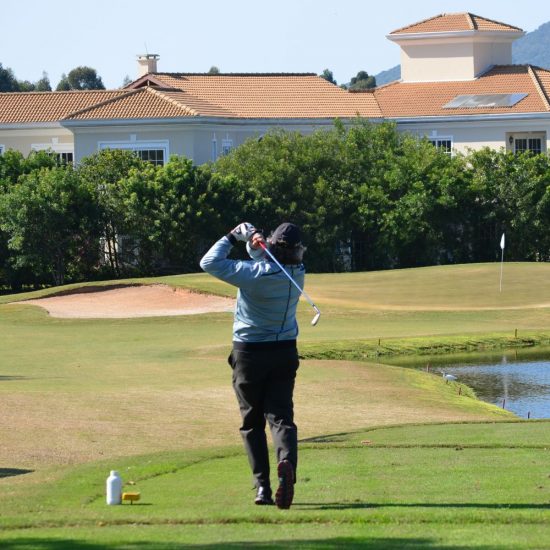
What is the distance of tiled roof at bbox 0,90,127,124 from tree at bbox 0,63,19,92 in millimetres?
71908

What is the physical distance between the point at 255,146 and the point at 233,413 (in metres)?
46.7

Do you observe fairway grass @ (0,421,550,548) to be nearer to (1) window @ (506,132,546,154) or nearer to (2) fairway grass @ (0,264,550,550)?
(2) fairway grass @ (0,264,550,550)

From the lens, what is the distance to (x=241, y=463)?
13734 millimetres

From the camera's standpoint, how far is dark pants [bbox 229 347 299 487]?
11.3 metres

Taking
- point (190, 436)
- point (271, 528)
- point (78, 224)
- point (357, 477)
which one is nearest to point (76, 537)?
point (271, 528)

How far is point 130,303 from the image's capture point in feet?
151

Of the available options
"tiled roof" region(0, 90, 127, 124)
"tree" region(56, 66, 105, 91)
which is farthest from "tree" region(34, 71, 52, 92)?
"tiled roof" region(0, 90, 127, 124)

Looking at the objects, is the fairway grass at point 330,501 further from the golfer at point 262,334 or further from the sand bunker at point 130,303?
the sand bunker at point 130,303

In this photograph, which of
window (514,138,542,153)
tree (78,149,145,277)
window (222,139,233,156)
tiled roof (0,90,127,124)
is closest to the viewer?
tree (78,149,145,277)

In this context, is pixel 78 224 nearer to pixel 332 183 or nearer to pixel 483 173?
pixel 332 183

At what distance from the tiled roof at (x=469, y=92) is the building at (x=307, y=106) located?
77 mm

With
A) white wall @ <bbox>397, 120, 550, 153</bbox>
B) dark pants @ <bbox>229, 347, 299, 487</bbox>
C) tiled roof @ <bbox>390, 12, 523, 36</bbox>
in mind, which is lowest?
dark pants @ <bbox>229, 347, 299, 487</bbox>

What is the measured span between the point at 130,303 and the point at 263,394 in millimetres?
34742

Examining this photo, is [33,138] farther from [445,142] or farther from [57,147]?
[445,142]
